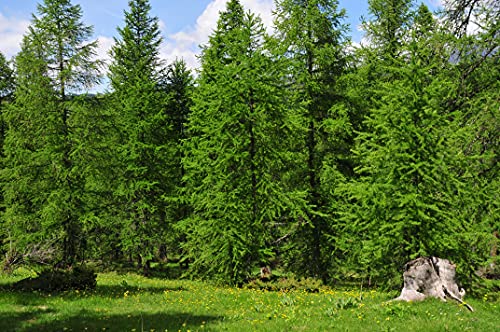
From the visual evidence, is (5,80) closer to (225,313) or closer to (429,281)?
(225,313)

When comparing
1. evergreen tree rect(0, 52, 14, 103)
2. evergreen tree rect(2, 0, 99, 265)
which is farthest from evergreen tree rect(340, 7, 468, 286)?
evergreen tree rect(0, 52, 14, 103)

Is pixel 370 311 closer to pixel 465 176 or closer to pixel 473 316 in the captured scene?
pixel 473 316

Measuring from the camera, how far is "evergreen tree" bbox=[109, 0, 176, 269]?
25.1 m

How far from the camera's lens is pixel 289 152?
1955 cm

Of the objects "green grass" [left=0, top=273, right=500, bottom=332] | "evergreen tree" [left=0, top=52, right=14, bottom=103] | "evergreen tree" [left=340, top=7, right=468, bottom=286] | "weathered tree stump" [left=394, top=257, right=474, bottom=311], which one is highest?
"evergreen tree" [left=0, top=52, right=14, bottom=103]

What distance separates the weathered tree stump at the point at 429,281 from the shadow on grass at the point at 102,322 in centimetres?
620

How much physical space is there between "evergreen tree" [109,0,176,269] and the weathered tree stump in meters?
16.1

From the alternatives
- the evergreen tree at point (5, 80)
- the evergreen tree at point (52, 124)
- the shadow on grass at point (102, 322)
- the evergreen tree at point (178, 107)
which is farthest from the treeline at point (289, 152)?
the evergreen tree at point (5, 80)

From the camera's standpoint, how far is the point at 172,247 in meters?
31.3

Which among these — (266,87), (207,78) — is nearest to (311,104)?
(266,87)

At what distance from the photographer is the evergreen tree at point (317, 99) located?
20.7 m

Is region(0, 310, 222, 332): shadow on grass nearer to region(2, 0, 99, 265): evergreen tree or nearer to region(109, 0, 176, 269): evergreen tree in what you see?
region(2, 0, 99, 265): evergreen tree

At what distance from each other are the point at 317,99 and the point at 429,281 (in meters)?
11.2

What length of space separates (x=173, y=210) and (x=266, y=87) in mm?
12396
